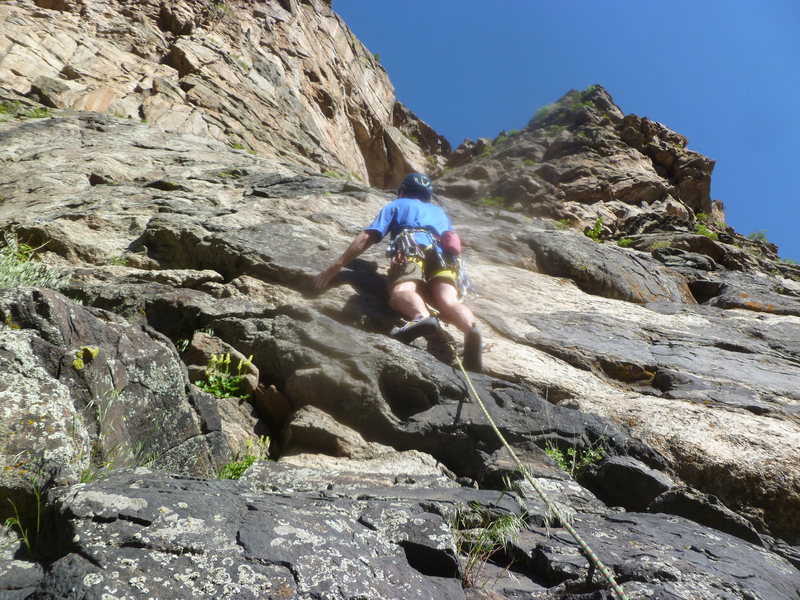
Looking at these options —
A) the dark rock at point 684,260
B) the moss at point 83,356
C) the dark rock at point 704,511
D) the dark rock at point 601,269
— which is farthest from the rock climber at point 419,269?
the dark rock at point 684,260

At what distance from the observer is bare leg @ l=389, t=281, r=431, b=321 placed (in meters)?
5.21

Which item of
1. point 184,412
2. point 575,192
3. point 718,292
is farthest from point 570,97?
point 184,412

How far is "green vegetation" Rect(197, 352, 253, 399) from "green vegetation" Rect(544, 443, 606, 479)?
221 centimetres

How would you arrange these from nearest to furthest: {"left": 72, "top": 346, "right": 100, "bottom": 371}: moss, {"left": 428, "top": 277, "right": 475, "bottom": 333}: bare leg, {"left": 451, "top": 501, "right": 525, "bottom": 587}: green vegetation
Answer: {"left": 451, "top": 501, "right": 525, "bottom": 587}: green vegetation, {"left": 72, "top": 346, "right": 100, "bottom": 371}: moss, {"left": 428, "top": 277, "right": 475, "bottom": 333}: bare leg

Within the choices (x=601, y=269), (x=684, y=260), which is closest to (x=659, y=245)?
(x=684, y=260)

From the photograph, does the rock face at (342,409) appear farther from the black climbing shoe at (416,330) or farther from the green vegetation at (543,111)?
the green vegetation at (543,111)

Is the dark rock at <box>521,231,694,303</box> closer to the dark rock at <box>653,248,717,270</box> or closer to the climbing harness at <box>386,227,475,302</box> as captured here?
the dark rock at <box>653,248,717,270</box>

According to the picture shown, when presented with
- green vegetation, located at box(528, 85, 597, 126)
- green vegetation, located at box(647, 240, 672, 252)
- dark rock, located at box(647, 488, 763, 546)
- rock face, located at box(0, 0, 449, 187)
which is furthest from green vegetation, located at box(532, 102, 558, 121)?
dark rock, located at box(647, 488, 763, 546)

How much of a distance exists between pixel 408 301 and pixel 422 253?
26.8 inches

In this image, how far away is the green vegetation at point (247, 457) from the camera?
133 inches

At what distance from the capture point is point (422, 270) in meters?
5.75

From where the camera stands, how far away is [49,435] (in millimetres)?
2402

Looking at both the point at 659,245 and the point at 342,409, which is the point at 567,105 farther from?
the point at 342,409

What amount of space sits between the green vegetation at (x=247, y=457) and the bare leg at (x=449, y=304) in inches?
76.1
